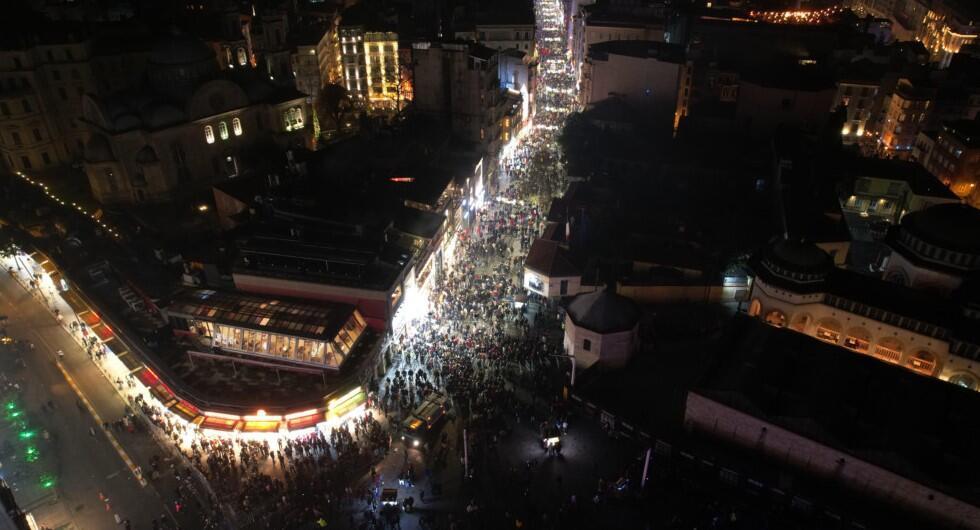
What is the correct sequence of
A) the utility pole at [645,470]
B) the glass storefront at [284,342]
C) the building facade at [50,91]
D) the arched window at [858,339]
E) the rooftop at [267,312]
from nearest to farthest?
the utility pole at [645,470] < the glass storefront at [284,342] < the rooftop at [267,312] < the arched window at [858,339] < the building facade at [50,91]

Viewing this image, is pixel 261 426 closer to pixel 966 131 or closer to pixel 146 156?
pixel 146 156

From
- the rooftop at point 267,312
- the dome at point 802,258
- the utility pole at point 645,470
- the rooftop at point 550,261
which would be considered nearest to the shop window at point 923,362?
the dome at point 802,258

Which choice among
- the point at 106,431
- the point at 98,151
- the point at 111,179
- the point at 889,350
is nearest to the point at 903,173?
the point at 889,350

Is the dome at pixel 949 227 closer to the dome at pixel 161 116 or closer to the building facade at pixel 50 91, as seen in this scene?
the dome at pixel 161 116

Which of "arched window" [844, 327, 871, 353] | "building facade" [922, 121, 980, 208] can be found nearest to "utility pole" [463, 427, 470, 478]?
"arched window" [844, 327, 871, 353]

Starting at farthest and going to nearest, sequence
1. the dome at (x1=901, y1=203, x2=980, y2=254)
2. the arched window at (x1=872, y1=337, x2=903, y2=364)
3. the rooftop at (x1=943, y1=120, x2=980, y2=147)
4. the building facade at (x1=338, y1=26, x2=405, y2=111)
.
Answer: the building facade at (x1=338, y1=26, x2=405, y2=111)
the rooftop at (x1=943, y1=120, x2=980, y2=147)
the dome at (x1=901, y1=203, x2=980, y2=254)
the arched window at (x1=872, y1=337, x2=903, y2=364)

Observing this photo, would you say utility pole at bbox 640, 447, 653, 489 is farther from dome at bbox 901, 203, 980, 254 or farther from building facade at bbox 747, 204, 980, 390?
dome at bbox 901, 203, 980, 254
